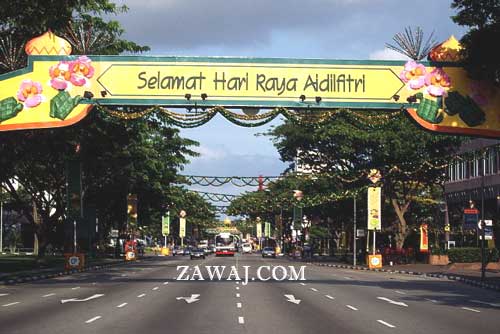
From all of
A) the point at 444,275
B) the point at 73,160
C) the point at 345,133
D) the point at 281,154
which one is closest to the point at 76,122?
the point at 73,160

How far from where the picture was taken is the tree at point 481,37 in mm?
31250

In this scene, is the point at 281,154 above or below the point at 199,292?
above

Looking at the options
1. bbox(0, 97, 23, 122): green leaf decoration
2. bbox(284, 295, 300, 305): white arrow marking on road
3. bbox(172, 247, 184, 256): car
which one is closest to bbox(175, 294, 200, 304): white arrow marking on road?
bbox(284, 295, 300, 305): white arrow marking on road

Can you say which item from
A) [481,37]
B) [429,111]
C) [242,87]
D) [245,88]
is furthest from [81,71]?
[481,37]

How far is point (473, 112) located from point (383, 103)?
333 cm

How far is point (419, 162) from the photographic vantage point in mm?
61844

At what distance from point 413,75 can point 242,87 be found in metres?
6.49

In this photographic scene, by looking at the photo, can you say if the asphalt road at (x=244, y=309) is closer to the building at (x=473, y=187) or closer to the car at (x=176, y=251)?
the building at (x=473, y=187)

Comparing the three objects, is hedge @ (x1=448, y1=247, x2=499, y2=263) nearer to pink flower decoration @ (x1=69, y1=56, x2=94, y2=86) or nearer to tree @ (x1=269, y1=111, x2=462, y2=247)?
tree @ (x1=269, y1=111, x2=462, y2=247)

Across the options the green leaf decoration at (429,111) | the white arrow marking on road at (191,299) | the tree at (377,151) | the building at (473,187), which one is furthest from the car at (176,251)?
the white arrow marking on road at (191,299)

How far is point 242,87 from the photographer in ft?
103

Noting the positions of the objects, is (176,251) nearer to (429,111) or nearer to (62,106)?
(62,106)

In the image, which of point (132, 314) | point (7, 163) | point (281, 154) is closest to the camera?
point (132, 314)

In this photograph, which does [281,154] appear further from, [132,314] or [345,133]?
[132,314]
